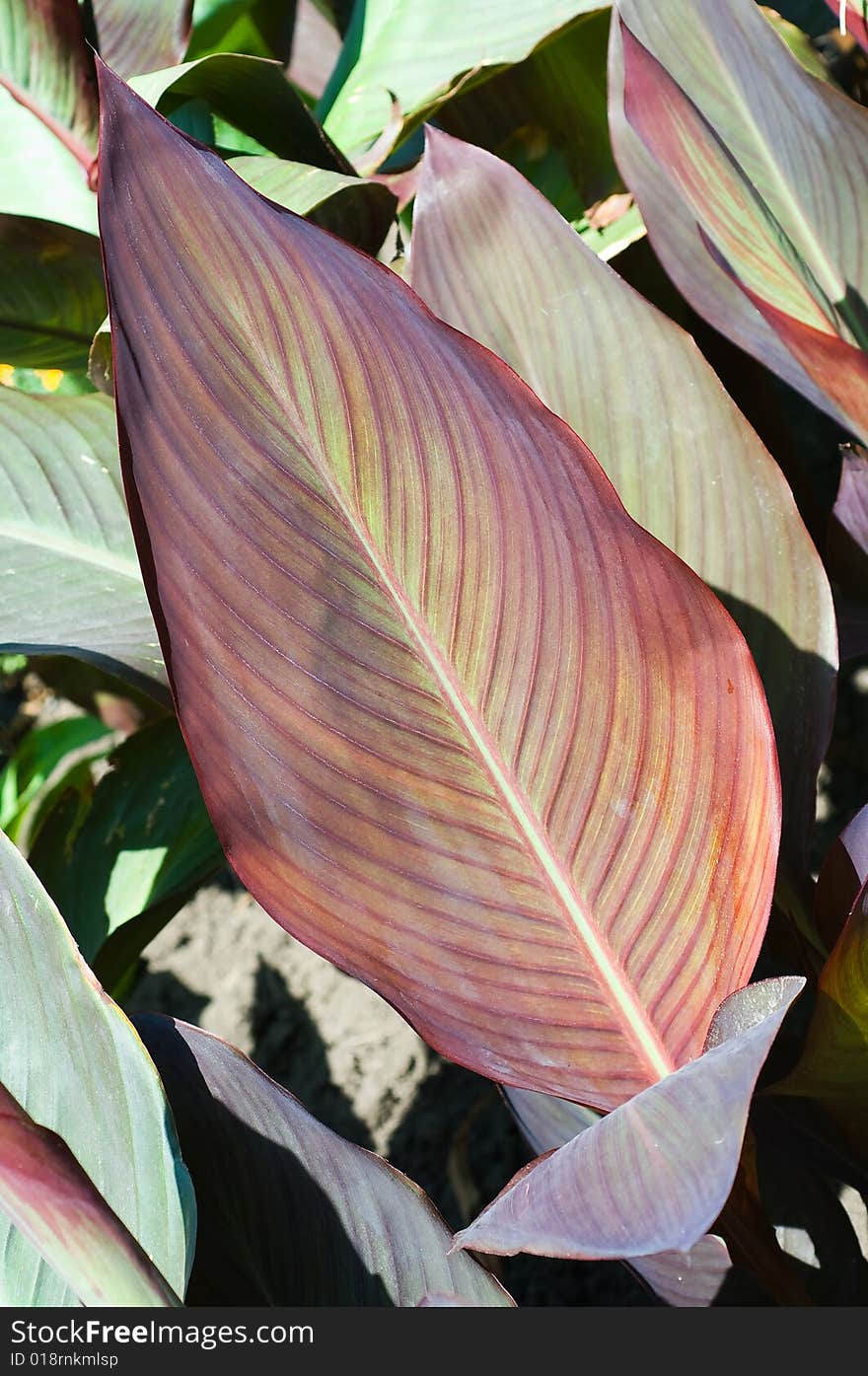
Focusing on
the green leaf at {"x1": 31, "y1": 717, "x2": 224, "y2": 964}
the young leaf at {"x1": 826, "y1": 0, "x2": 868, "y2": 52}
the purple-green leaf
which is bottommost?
the purple-green leaf

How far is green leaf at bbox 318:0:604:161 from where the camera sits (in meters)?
0.99

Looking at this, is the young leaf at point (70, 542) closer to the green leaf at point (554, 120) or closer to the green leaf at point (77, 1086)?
the green leaf at point (77, 1086)

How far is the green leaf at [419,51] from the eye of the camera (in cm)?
99

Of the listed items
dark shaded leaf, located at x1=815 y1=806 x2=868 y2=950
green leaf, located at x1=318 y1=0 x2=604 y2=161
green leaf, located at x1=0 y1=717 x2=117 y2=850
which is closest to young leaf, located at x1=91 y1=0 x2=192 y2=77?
green leaf, located at x1=318 y1=0 x2=604 y2=161

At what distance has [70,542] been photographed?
921mm

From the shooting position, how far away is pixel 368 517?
558mm

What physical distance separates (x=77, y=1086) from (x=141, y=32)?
1.01m

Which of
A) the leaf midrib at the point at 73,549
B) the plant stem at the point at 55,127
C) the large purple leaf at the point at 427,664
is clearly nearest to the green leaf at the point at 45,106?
the plant stem at the point at 55,127

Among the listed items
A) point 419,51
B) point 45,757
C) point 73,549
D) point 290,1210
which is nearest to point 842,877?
point 290,1210

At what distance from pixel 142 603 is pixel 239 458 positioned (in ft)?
1.24

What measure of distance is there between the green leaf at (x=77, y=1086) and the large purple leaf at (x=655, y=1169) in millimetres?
163

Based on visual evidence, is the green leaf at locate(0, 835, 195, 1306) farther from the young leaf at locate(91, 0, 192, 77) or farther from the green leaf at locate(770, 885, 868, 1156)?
the young leaf at locate(91, 0, 192, 77)

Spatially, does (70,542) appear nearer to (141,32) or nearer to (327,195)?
(327,195)

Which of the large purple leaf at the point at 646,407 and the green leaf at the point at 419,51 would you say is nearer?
the large purple leaf at the point at 646,407
